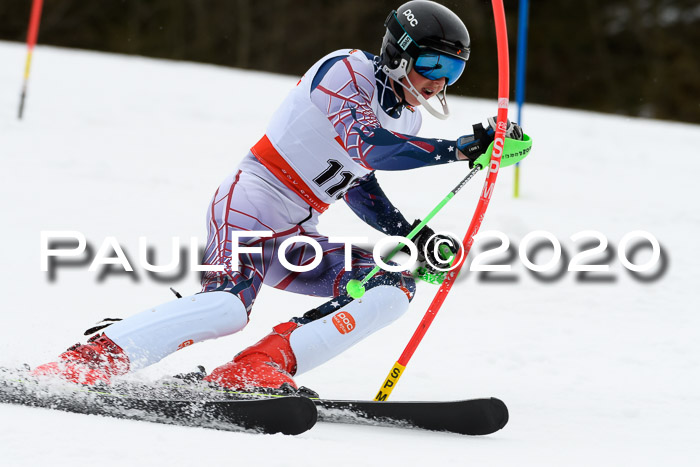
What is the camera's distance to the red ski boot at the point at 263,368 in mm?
2721

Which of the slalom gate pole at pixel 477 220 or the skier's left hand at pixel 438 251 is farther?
the skier's left hand at pixel 438 251

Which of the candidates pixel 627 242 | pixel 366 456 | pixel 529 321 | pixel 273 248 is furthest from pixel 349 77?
pixel 627 242

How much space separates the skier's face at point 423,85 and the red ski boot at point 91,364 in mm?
1297

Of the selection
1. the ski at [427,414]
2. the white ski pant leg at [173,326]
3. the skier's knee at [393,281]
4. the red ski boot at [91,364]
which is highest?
the skier's knee at [393,281]

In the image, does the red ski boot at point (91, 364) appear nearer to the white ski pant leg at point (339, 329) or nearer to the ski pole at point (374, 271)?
the white ski pant leg at point (339, 329)

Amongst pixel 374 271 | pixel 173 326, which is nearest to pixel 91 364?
pixel 173 326

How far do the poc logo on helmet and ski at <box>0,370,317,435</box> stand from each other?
4.51 feet

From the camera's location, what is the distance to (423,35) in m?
2.94

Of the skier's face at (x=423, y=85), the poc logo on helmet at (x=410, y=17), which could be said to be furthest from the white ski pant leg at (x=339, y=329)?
the poc logo on helmet at (x=410, y=17)

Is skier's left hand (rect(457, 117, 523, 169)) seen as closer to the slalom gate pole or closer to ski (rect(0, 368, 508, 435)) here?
the slalom gate pole

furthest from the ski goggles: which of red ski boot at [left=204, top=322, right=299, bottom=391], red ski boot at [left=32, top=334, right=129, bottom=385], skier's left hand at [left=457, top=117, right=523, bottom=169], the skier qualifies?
red ski boot at [left=32, top=334, right=129, bottom=385]

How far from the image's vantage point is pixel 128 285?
16.3 ft

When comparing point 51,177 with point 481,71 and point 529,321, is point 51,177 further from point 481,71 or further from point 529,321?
point 481,71

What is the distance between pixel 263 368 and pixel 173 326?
1.04 feet
